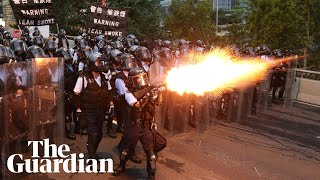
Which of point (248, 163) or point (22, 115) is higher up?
point (22, 115)

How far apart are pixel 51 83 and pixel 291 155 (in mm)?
5059

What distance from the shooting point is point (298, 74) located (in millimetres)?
15133

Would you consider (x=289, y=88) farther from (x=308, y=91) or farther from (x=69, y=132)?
(x=69, y=132)

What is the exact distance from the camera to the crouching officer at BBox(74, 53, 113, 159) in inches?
265

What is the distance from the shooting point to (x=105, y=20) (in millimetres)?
12930

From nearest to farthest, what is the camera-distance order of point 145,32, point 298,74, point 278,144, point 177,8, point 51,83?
point 51,83, point 278,144, point 298,74, point 145,32, point 177,8

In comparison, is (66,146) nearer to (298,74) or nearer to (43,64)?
(43,64)

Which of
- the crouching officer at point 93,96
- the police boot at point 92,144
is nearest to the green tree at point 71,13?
the crouching officer at point 93,96

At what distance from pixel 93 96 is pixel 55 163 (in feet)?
5.03

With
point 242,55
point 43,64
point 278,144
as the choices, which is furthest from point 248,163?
point 242,55

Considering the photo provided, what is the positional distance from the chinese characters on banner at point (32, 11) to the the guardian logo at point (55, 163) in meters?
5.46

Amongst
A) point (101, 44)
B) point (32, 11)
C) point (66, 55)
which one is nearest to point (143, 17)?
point (101, 44)

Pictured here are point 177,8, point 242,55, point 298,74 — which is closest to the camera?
point 242,55

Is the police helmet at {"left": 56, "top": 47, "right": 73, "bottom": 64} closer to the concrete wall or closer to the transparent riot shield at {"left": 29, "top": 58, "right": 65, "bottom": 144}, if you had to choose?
the transparent riot shield at {"left": 29, "top": 58, "right": 65, "bottom": 144}
